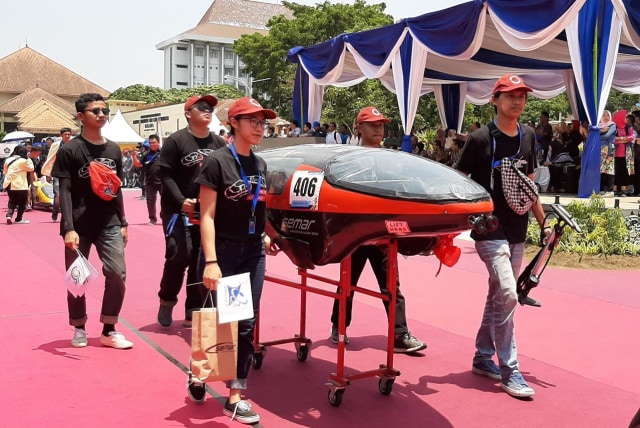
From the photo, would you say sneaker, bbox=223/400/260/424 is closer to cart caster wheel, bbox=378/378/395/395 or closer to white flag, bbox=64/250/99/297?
cart caster wheel, bbox=378/378/395/395

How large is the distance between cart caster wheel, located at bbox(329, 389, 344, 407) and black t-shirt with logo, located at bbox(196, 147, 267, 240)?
109cm

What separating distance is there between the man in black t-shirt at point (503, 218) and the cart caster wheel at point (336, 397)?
1.14 m

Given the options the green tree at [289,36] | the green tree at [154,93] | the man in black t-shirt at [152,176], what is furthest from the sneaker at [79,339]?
the green tree at [154,93]

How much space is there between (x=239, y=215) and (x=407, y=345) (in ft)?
6.90

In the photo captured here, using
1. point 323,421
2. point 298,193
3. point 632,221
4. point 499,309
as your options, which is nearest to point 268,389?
point 323,421

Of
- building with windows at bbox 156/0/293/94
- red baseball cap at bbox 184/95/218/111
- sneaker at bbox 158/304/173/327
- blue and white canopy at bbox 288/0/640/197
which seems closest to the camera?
red baseball cap at bbox 184/95/218/111

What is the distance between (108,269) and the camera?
5.52 metres

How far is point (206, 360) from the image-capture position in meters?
3.91

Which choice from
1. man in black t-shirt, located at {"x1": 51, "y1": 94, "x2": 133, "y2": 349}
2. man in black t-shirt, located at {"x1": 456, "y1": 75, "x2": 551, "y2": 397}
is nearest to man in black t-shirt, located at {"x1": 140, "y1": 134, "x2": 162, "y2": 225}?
man in black t-shirt, located at {"x1": 51, "y1": 94, "x2": 133, "y2": 349}

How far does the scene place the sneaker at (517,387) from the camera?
4574mm

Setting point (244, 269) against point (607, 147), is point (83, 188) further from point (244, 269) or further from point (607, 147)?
point (607, 147)

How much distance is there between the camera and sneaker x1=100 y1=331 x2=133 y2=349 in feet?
18.5

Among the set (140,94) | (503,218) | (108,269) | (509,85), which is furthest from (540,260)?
(140,94)

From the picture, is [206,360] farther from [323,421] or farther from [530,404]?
[530,404]
